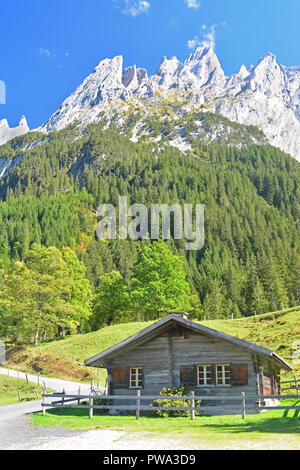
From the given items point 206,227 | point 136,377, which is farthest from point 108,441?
point 206,227

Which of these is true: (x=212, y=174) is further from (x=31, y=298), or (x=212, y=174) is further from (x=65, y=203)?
(x=31, y=298)

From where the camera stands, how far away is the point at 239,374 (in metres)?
24.1

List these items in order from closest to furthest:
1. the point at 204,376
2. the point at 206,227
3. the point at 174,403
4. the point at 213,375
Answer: the point at 174,403 → the point at 213,375 → the point at 204,376 → the point at 206,227

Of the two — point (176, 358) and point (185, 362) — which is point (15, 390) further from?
point (185, 362)

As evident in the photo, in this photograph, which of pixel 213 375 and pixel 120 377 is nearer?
pixel 213 375

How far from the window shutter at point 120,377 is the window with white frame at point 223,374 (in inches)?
234

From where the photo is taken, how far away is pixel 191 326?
25.1 m

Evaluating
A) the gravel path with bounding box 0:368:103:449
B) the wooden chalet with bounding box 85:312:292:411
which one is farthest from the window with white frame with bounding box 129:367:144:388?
the gravel path with bounding box 0:368:103:449

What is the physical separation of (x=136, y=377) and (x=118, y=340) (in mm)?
28489

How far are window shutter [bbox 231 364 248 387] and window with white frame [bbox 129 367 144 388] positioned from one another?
5870 millimetres

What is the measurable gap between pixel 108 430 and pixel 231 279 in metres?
104

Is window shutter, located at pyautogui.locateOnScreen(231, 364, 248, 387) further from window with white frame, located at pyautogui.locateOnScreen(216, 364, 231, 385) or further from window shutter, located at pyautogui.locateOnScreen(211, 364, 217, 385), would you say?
window shutter, located at pyautogui.locateOnScreen(211, 364, 217, 385)

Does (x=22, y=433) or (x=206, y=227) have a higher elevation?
(x=206, y=227)

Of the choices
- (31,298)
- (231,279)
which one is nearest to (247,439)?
(31,298)
